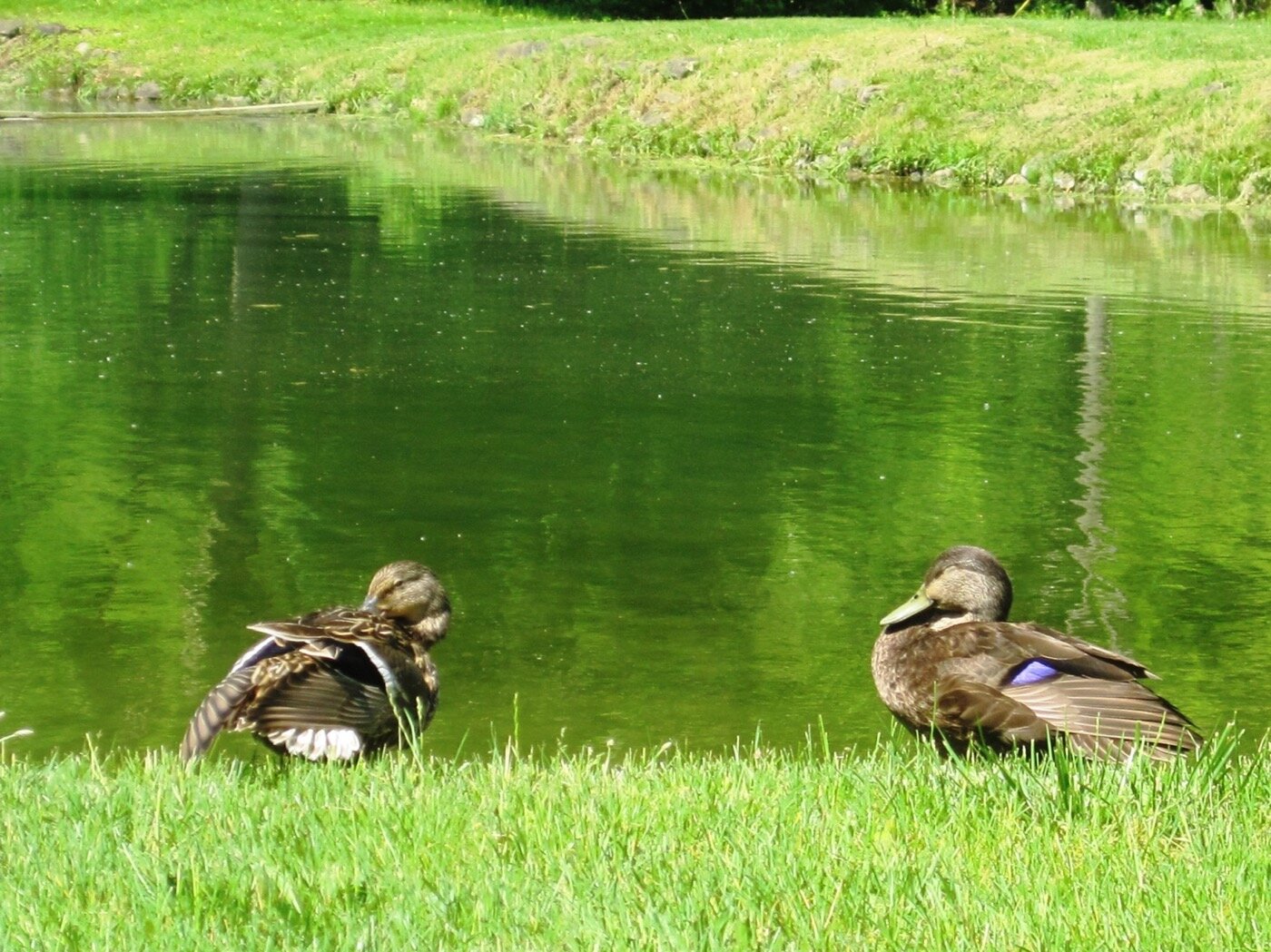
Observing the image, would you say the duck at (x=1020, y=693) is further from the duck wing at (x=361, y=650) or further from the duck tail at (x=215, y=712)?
the duck tail at (x=215, y=712)

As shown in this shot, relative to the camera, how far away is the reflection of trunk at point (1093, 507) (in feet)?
32.3

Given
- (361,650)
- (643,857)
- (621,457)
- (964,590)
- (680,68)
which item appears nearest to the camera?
(643,857)

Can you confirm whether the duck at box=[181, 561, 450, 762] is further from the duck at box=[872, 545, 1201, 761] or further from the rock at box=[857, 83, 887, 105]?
the rock at box=[857, 83, 887, 105]

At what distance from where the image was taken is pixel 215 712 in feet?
20.2

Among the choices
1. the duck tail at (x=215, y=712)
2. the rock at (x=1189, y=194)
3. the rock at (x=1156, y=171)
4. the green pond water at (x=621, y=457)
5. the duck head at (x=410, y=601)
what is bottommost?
the green pond water at (x=621, y=457)

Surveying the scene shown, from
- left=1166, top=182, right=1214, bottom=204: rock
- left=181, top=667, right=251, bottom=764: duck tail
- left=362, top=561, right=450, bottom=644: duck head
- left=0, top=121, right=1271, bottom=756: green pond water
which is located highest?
left=1166, top=182, right=1214, bottom=204: rock

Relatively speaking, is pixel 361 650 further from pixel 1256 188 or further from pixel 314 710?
pixel 1256 188

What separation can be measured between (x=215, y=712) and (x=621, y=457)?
7.06 metres

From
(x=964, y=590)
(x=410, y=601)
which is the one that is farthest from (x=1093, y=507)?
(x=410, y=601)

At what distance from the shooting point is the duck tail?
612 centimetres

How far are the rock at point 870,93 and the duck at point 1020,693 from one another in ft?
102

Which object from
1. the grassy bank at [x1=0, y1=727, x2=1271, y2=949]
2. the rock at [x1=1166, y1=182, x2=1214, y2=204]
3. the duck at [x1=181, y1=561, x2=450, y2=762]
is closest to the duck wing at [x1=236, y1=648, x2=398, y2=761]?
the duck at [x1=181, y1=561, x2=450, y2=762]

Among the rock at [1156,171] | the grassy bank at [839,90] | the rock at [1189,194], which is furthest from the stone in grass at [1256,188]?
the rock at [1156,171]

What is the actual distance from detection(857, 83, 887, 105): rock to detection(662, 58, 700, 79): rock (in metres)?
5.76
